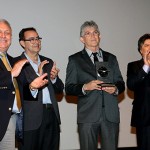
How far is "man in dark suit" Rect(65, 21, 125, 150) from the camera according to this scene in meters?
3.03

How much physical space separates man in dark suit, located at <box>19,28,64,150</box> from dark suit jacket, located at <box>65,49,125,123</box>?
0.20 metres

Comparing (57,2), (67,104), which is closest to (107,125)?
(67,104)

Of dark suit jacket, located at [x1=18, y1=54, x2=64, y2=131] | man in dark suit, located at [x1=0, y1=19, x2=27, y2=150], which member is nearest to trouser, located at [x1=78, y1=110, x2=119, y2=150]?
dark suit jacket, located at [x1=18, y1=54, x2=64, y2=131]

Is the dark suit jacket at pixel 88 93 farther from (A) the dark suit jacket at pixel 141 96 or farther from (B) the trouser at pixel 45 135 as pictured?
(B) the trouser at pixel 45 135

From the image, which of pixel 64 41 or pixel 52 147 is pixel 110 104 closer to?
pixel 52 147

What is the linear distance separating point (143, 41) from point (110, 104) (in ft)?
2.48

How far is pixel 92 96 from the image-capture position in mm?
3084

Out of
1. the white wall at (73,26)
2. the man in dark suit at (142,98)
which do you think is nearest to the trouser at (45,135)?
the man in dark suit at (142,98)

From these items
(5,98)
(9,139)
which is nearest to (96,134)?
(9,139)

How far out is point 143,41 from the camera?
3158mm

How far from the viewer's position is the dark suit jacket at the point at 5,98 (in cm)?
243

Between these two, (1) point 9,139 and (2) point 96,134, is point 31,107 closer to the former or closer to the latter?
(1) point 9,139

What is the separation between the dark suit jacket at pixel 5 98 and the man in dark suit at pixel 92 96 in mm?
791

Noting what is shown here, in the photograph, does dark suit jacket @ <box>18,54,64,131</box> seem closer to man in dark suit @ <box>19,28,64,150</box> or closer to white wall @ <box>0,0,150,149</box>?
man in dark suit @ <box>19,28,64,150</box>
